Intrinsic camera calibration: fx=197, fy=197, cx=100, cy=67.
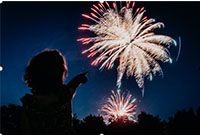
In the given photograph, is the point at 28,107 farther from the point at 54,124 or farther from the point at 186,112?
the point at 186,112

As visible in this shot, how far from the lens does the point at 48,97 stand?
3164 mm

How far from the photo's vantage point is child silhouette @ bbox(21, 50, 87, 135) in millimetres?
3053

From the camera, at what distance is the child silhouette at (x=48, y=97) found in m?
3.05

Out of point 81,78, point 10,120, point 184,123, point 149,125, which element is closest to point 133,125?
point 149,125

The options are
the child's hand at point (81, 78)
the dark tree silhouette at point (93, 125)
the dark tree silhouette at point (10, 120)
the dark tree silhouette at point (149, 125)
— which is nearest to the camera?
the child's hand at point (81, 78)

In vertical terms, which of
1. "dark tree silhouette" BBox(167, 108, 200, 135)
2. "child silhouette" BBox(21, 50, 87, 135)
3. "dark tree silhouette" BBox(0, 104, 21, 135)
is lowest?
"child silhouette" BBox(21, 50, 87, 135)

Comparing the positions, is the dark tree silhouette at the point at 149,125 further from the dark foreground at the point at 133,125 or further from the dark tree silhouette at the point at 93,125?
the dark tree silhouette at the point at 93,125

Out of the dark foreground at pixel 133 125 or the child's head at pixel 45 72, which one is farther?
the dark foreground at pixel 133 125

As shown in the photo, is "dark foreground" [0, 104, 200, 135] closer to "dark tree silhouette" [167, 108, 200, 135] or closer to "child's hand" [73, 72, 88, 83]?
"dark tree silhouette" [167, 108, 200, 135]

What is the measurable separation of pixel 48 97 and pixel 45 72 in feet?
1.36

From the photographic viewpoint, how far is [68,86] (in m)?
3.25

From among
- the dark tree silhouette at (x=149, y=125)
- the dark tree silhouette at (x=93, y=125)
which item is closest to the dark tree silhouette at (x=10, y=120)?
→ the dark tree silhouette at (x=93, y=125)

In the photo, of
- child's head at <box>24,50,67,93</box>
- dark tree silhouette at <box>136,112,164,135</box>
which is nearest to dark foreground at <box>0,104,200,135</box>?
dark tree silhouette at <box>136,112,164,135</box>

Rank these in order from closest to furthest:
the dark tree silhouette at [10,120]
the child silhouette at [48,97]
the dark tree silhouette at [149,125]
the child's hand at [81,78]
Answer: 1. the child silhouette at [48,97]
2. the child's hand at [81,78]
3. the dark tree silhouette at [10,120]
4. the dark tree silhouette at [149,125]
